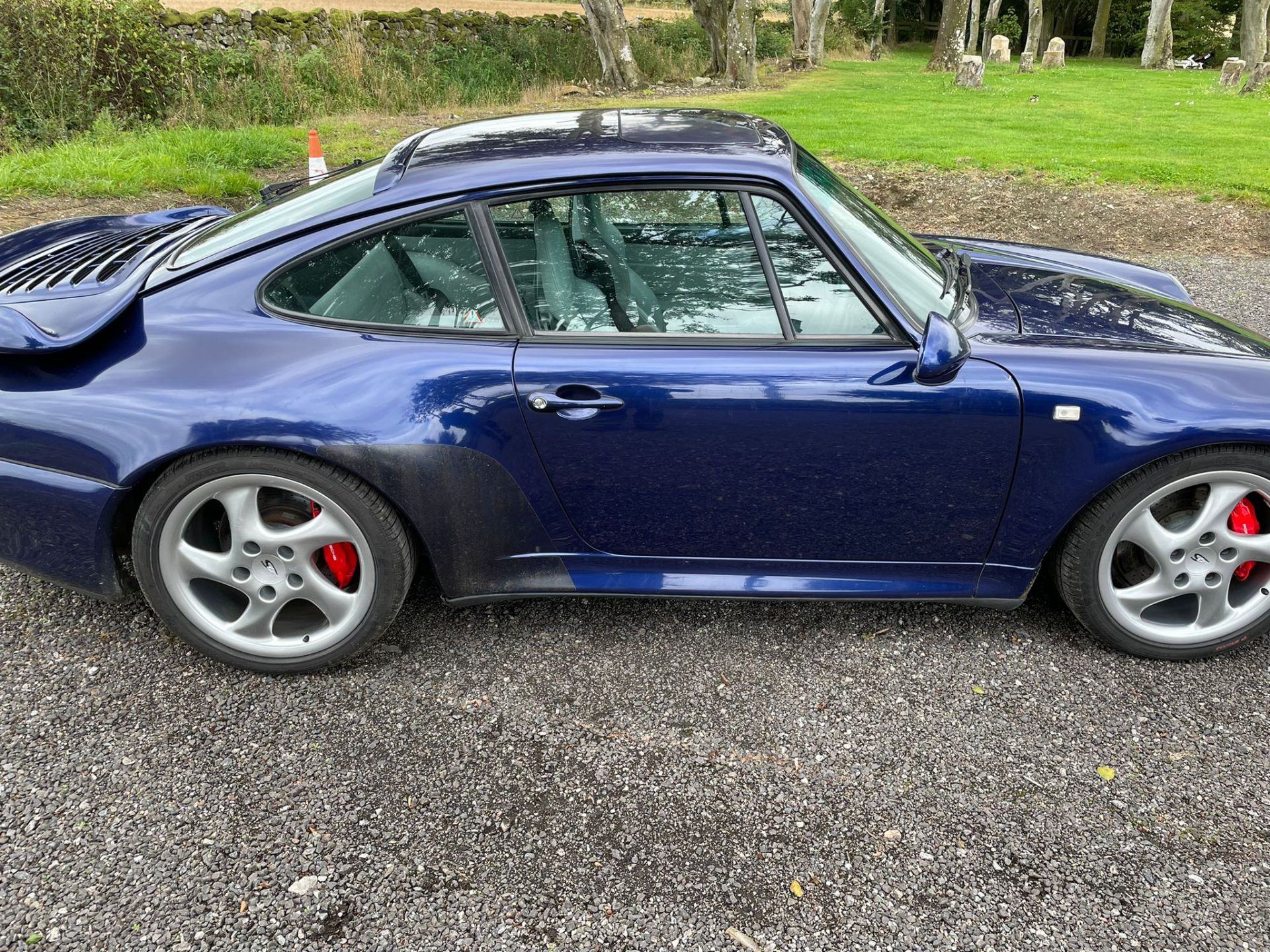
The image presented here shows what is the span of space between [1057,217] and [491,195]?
7.35m

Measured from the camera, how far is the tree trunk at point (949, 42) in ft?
81.6

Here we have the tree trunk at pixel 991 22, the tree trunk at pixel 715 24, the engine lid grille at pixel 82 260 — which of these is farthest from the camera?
the tree trunk at pixel 991 22

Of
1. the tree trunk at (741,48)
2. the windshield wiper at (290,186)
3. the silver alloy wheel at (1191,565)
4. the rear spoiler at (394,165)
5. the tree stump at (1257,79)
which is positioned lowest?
the silver alloy wheel at (1191,565)

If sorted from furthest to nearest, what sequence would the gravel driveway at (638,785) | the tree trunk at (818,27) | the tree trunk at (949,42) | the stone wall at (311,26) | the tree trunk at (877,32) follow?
the tree trunk at (877,32) < the tree trunk at (818,27) < the tree trunk at (949,42) < the stone wall at (311,26) < the gravel driveway at (638,785)

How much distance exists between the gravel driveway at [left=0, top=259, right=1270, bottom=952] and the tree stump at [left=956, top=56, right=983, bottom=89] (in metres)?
20.2

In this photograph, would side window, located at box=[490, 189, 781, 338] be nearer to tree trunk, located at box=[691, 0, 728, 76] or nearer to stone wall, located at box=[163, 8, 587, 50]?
stone wall, located at box=[163, 8, 587, 50]

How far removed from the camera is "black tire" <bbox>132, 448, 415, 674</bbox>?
256 cm

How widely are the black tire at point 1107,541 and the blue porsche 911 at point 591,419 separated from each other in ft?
0.04

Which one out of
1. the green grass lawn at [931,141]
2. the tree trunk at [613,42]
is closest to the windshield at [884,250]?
the green grass lawn at [931,141]

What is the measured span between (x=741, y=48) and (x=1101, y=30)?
24.1 m

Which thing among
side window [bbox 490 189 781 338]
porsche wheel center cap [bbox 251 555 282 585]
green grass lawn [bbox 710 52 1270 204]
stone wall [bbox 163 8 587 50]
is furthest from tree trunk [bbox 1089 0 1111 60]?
porsche wheel center cap [bbox 251 555 282 585]

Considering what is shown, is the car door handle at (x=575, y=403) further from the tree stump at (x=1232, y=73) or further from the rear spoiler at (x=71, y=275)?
the tree stump at (x=1232, y=73)

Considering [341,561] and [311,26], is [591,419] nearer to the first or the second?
[341,561]

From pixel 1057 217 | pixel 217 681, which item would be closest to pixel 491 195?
pixel 217 681
